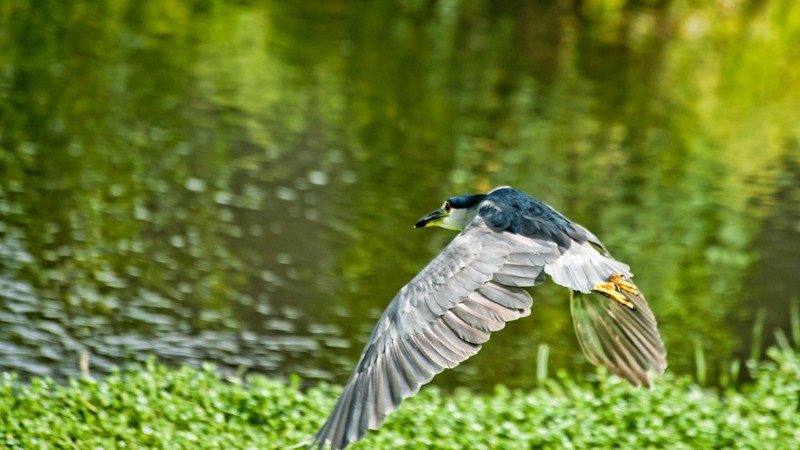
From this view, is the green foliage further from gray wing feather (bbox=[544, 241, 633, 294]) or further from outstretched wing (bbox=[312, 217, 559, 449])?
outstretched wing (bbox=[312, 217, 559, 449])

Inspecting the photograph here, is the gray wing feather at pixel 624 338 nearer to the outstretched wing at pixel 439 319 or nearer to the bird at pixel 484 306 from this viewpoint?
the bird at pixel 484 306

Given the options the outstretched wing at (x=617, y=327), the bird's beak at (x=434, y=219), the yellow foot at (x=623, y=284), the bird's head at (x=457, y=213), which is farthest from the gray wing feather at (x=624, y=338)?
the bird's beak at (x=434, y=219)

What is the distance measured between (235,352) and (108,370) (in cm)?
99

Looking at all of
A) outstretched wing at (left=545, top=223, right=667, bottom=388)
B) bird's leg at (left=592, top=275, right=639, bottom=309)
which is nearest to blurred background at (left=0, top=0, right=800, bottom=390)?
outstretched wing at (left=545, top=223, right=667, bottom=388)

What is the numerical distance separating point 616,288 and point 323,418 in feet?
5.62

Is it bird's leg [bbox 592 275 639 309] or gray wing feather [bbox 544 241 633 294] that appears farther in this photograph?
bird's leg [bbox 592 275 639 309]

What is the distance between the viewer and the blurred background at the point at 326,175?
342 inches

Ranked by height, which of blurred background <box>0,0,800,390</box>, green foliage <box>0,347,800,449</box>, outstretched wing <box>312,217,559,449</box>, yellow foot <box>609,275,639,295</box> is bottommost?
green foliage <box>0,347,800,449</box>

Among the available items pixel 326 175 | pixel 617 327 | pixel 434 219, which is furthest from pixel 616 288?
pixel 326 175

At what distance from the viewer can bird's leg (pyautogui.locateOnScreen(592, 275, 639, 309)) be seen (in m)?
5.15

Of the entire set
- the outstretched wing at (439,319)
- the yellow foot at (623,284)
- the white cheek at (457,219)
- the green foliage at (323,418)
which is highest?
the white cheek at (457,219)

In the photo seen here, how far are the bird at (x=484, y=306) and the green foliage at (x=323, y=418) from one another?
26.4 inches

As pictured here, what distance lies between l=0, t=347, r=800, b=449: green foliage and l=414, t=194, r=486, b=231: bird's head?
1046 mm

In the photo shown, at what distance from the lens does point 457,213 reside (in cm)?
582
